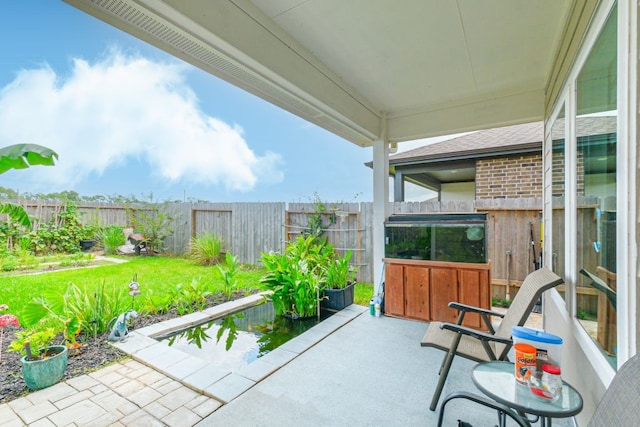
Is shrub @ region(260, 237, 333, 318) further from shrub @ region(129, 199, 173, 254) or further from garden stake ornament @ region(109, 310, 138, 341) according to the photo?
shrub @ region(129, 199, 173, 254)

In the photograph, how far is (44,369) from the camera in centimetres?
211

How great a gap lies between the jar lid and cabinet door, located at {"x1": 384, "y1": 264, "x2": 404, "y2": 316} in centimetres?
245

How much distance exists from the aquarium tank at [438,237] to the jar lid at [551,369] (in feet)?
7.30

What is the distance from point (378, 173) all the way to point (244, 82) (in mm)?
2264

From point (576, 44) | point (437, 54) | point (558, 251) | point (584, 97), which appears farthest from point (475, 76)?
point (558, 251)

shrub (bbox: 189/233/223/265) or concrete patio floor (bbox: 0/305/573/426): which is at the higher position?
shrub (bbox: 189/233/223/265)

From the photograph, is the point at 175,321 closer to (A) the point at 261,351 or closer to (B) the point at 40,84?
(A) the point at 261,351

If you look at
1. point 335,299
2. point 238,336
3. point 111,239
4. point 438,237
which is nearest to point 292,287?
point 335,299

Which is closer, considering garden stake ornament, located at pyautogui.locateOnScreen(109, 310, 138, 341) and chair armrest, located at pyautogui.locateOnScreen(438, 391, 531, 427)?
chair armrest, located at pyautogui.locateOnScreen(438, 391, 531, 427)

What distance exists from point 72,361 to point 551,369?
3306 millimetres

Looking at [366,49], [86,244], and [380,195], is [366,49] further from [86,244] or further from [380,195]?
[86,244]

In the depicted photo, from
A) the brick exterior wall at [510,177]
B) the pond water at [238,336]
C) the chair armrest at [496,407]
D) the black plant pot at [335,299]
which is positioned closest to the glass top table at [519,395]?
the chair armrest at [496,407]

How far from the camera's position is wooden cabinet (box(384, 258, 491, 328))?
326 cm

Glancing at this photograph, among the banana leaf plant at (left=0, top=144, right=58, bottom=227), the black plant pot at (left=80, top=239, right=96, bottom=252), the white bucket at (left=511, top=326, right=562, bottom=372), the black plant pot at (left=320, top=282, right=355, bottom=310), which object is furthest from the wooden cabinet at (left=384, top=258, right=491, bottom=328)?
the black plant pot at (left=80, top=239, right=96, bottom=252)
